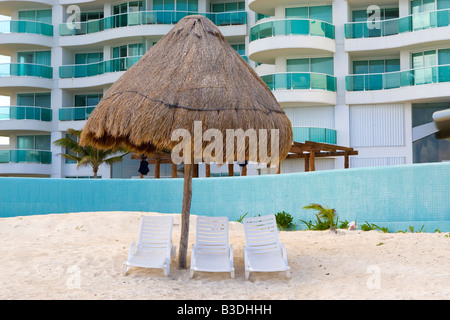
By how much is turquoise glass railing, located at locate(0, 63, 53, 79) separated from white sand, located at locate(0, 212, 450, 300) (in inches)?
914

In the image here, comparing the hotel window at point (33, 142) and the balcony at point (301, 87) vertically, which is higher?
the balcony at point (301, 87)

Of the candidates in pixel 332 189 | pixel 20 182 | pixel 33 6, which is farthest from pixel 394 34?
pixel 33 6

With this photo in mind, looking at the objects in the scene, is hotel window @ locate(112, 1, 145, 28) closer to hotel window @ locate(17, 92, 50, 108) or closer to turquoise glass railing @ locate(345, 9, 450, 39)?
hotel window @ locate(17, 92, 50, 108)

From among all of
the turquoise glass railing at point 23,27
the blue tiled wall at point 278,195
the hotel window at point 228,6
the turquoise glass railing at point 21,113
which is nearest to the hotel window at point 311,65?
the hotel window at point 228,6

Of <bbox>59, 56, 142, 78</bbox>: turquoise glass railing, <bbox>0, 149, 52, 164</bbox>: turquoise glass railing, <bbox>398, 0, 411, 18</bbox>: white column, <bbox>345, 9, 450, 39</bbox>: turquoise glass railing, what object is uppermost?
<bbox>398, 0, 411, 18</bbox>: white column

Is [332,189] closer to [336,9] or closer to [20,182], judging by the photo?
[20,182]

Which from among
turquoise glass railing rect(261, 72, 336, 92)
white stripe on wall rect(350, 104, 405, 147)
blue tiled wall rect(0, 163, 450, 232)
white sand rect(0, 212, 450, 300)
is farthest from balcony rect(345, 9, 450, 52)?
white sand rect(0, 212, 450, 300)

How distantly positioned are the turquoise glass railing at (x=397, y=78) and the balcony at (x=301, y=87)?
1.30 m

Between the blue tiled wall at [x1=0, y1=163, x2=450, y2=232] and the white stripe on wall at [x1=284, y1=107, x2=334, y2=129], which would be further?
the white stripe on wall at [x1=284, y1=107, x2=334, y2=129]

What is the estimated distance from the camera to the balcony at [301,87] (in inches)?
1056

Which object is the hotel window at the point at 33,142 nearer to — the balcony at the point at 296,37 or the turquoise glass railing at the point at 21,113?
the turquoise glass railing at the point at 21,113

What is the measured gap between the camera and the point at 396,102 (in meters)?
26.9

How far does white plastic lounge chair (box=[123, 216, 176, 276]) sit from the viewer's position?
9938 mm

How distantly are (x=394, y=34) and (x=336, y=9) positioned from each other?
313 centimetres
